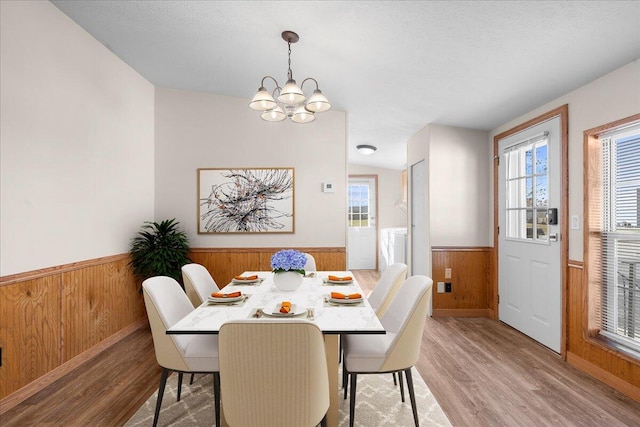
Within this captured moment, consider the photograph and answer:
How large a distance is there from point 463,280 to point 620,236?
194 centimetres

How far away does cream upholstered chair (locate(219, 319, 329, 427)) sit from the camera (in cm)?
143

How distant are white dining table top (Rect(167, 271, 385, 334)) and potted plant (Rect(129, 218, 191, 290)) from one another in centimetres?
145

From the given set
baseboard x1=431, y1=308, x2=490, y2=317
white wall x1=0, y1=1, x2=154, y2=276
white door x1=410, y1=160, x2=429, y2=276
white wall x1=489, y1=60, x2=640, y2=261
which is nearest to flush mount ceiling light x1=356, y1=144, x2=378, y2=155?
white door x1=410, y1=160, x2=429, y2=276

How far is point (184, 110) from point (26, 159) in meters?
2.07

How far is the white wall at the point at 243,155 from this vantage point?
14.5 feet

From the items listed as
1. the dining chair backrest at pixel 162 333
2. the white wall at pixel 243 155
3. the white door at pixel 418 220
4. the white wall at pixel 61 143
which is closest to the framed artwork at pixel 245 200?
the white wall at pixel 243 155

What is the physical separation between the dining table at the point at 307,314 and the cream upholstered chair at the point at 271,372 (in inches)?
5.3

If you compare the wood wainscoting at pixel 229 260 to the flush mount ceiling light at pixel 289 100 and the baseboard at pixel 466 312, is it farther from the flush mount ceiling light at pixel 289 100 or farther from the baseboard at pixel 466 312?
the baseboard at pixel 466 312

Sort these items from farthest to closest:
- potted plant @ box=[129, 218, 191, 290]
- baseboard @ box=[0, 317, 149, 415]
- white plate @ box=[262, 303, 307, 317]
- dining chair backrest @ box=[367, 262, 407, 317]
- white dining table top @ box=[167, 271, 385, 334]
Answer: potted plant @ box=[129, 218, 191, 290]
dining chair backrest @ box=[367, 262, 407, 317]
baseboard @ box=[0, 317, 149, 415]
white plate @ box=[262, 303, 307, 317]
white dining table top @ box=[167, 271, 385, 334]

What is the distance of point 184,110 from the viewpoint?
4.43 meters

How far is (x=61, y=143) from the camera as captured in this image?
293 cm

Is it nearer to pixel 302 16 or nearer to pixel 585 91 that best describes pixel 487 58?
pixel 585 91

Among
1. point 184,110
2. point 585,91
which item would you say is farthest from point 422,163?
point 184,110

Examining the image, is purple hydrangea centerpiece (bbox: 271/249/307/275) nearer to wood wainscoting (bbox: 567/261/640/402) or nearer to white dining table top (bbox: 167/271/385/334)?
white dining table top (bbox: 167/271/385/334)
